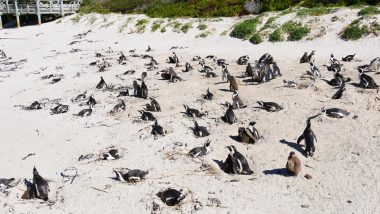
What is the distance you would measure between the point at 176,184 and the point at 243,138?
7.96 feet

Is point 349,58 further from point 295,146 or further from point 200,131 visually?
point 200,131

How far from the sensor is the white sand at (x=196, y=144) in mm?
8508

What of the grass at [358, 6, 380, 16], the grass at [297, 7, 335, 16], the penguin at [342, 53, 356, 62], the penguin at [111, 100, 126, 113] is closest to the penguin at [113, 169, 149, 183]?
the penguin at [111, 100, 126, 113]

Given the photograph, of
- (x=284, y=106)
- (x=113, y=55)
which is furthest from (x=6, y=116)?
(x=113, y=55)

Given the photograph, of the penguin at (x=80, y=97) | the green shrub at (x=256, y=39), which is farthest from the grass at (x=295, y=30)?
the penguin at (x=80, y=97)

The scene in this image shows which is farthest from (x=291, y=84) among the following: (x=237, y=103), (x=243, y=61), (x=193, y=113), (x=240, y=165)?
(x=240, y=165)

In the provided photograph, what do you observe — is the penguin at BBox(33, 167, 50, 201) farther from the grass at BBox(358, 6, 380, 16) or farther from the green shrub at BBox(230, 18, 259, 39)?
the grass at BBox(358, 6, 380, 16)

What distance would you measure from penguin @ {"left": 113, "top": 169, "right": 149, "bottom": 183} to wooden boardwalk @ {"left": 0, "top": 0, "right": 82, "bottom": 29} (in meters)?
39.2

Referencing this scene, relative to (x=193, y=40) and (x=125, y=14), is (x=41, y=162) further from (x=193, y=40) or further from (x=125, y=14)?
(x=125, y=14)

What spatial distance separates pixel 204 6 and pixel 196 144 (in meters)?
21.8

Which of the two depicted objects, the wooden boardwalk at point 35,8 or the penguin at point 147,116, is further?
the wooden boardwalk at point 35,8

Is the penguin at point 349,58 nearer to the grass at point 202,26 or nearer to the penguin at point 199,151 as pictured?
the penguin at point 199,151

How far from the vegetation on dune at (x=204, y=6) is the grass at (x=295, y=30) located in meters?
1.54

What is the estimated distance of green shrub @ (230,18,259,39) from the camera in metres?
24.1
